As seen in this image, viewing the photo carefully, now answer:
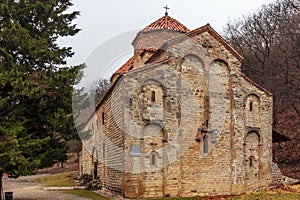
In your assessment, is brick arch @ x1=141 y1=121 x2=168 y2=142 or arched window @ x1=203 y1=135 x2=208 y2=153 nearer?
brick arch @ x1=141 y1=121 x2=168 y2=142

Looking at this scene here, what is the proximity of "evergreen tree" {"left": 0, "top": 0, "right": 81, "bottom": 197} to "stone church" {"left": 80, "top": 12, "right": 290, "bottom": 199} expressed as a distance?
3.13 metres

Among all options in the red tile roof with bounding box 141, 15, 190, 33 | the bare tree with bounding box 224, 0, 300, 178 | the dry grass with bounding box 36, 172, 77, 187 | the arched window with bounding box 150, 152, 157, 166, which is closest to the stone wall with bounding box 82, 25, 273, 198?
the arched window with bounding box 150, 152, 157, 166

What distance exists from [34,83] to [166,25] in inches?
446

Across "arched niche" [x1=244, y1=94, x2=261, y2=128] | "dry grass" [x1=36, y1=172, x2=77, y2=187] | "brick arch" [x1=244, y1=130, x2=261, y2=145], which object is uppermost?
"arched niche" [x1=244, y1=94, x2=261, y2=128]

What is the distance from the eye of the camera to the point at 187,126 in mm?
18422

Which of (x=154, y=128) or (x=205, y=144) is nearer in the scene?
(x=154, y=128)

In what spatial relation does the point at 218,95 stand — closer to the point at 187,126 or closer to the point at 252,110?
the point at 252,110

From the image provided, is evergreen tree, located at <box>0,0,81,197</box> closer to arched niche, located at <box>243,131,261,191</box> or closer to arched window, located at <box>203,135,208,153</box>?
arched window, located at <box>203,135,208,153</box>

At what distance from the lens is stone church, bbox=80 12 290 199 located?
17.1 meters

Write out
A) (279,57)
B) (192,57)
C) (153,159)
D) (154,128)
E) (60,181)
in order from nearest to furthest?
(153,159) < (154,128) < (192,57) < (60,181) < (279,57)

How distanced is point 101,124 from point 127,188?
722 centimetres

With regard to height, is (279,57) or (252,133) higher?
(279,57)

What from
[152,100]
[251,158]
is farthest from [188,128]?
[251,158]

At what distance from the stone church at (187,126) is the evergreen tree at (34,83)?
10.3 ft
